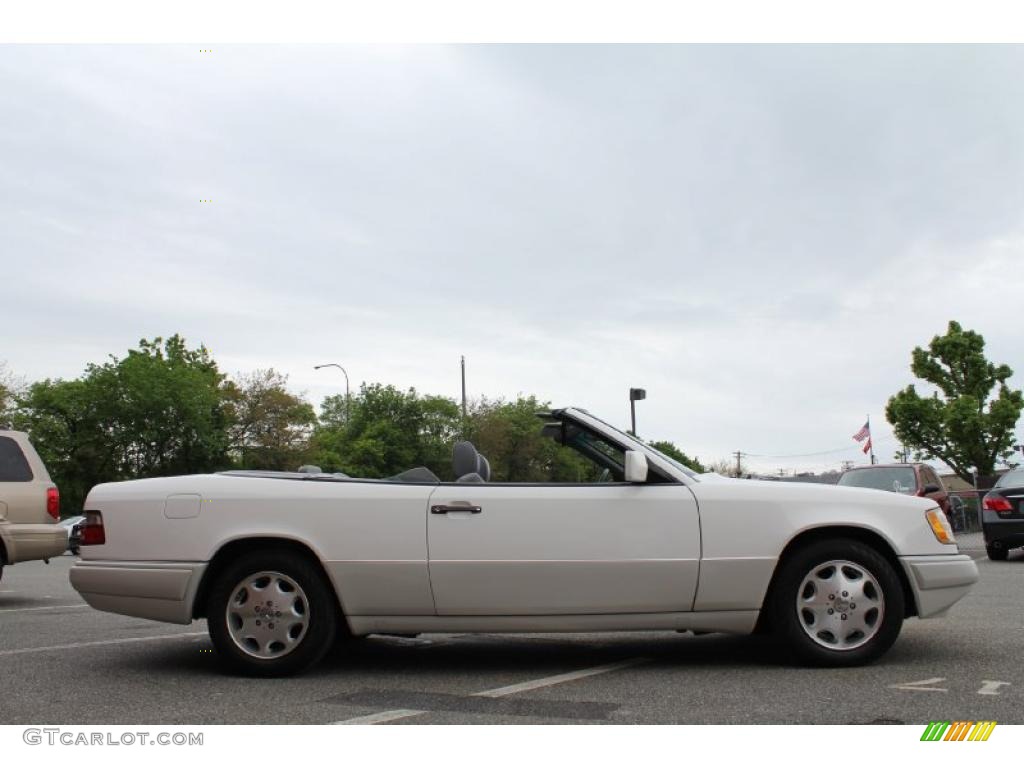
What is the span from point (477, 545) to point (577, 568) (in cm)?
54

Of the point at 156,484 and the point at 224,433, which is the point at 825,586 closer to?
the point at 156,484

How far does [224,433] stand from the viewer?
191 feet

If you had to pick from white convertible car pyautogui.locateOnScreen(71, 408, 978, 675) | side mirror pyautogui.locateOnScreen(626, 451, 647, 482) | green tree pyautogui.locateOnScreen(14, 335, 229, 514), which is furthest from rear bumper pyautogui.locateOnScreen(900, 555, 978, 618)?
green tree pyautogui.locateOnScreen(14, 335, 229, 514)

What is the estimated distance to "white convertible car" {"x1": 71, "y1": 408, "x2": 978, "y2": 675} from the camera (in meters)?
5.63

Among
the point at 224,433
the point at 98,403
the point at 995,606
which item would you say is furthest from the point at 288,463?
the point at 995,606

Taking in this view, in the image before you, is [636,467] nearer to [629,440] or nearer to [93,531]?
[629,440]

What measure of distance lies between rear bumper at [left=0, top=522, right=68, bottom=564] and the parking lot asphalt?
375cm

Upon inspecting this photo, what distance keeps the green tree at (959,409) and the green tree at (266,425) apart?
33547mm

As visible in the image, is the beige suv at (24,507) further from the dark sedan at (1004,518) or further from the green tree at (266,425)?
the green tree at (266,425)

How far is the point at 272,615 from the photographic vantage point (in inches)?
224

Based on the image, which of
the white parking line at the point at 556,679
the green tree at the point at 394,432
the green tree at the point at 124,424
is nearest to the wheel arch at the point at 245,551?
the white parking line at the point at 556,679

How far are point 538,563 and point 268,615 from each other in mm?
1479

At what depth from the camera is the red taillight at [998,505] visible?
15.6m

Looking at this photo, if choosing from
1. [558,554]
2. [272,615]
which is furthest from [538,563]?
[272,615]
